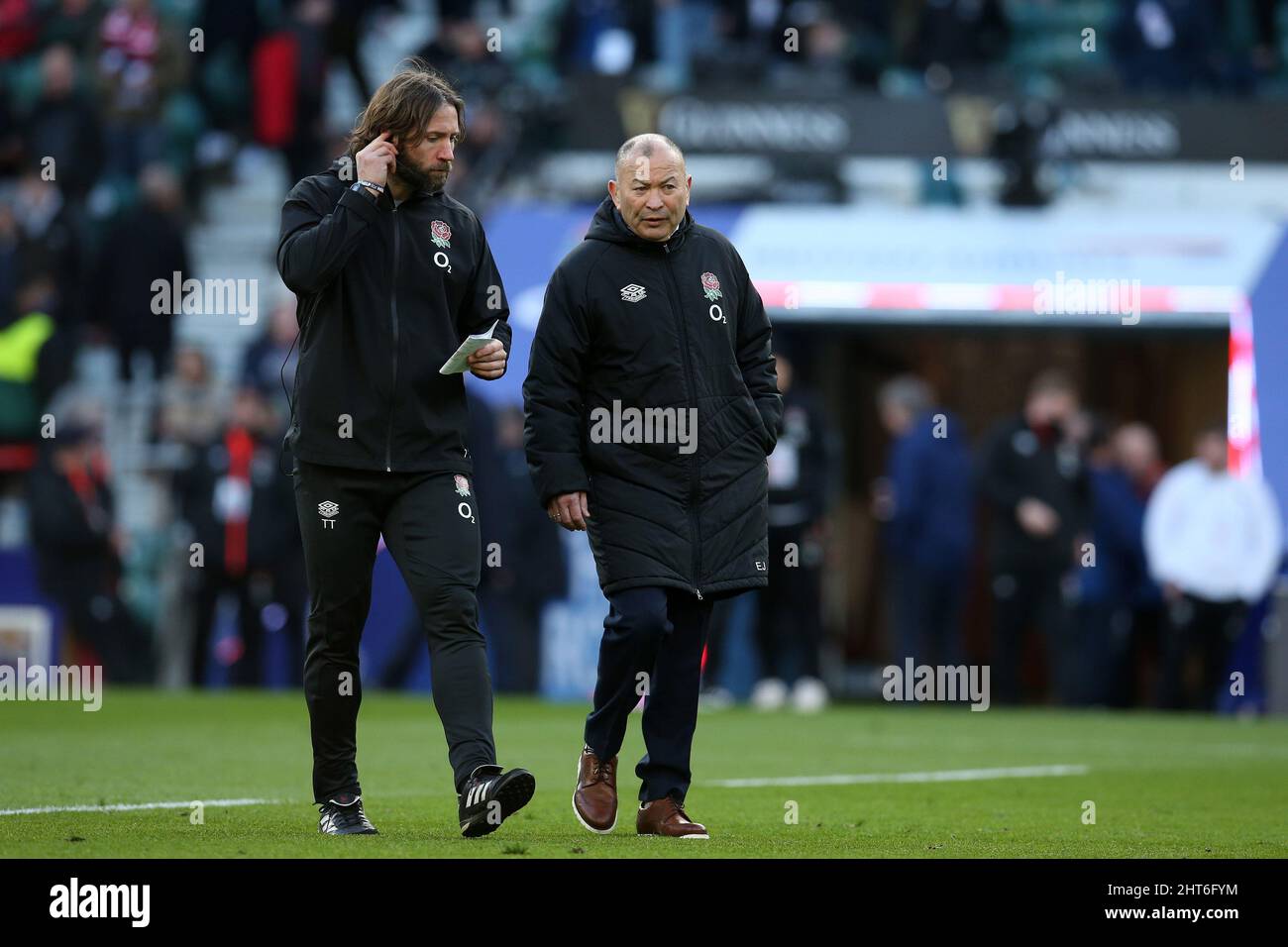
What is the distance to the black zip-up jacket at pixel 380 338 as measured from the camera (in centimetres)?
716

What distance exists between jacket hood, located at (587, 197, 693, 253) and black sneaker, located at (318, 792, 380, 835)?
75.2 inches

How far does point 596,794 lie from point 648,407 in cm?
121

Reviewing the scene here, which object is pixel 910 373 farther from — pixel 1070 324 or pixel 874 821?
pixel 874 821

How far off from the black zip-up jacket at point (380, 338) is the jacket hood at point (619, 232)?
0.51 metres

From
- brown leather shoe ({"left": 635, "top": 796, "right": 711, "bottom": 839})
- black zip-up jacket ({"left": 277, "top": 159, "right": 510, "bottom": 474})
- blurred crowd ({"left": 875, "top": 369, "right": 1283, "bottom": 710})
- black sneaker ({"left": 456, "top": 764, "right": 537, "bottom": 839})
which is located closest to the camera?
black sneaker ({"left": 456, "top": 764, "right": 537, "bottom": 839})

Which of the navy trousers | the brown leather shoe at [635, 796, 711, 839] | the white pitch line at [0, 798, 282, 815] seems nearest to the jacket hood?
the navy trousers

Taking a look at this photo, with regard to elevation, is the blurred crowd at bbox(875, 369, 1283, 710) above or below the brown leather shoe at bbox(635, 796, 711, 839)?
above

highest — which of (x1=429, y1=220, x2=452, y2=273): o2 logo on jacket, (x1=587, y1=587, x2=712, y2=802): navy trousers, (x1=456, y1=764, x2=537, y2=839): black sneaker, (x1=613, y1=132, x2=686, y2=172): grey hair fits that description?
(x1=613, y1=132, x2=686, y2=172): grey hair

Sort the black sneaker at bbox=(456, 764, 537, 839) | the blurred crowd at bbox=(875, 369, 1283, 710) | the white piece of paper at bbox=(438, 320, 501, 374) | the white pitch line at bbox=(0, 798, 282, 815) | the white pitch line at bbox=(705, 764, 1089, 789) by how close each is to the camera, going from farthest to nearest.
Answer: the blurred crowd at bbox=(875, 369, 1283, 710)
the white pitch line at bbox=(705, 764, 1089, 789)
the white pitch line at bbox=(0, 798, 282, 815)
the white piece of paper at bbox=(438, 320, 501, 374)
the black sneaker at bbox=(456, 764, 537, 839)

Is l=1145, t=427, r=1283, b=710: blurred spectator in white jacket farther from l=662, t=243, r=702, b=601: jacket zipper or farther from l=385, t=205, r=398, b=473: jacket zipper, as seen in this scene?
l=385, t=205, r=398, b=473: jacket zipper

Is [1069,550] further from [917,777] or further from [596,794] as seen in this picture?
[596,794]

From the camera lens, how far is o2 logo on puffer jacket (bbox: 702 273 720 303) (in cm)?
760

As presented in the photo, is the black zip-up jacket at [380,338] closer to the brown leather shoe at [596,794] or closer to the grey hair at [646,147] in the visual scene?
the grey hair at [646,147]

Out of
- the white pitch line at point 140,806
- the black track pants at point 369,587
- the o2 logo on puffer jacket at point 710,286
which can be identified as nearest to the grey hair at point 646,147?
the o2 logo on puffer jacket at point 710,286
